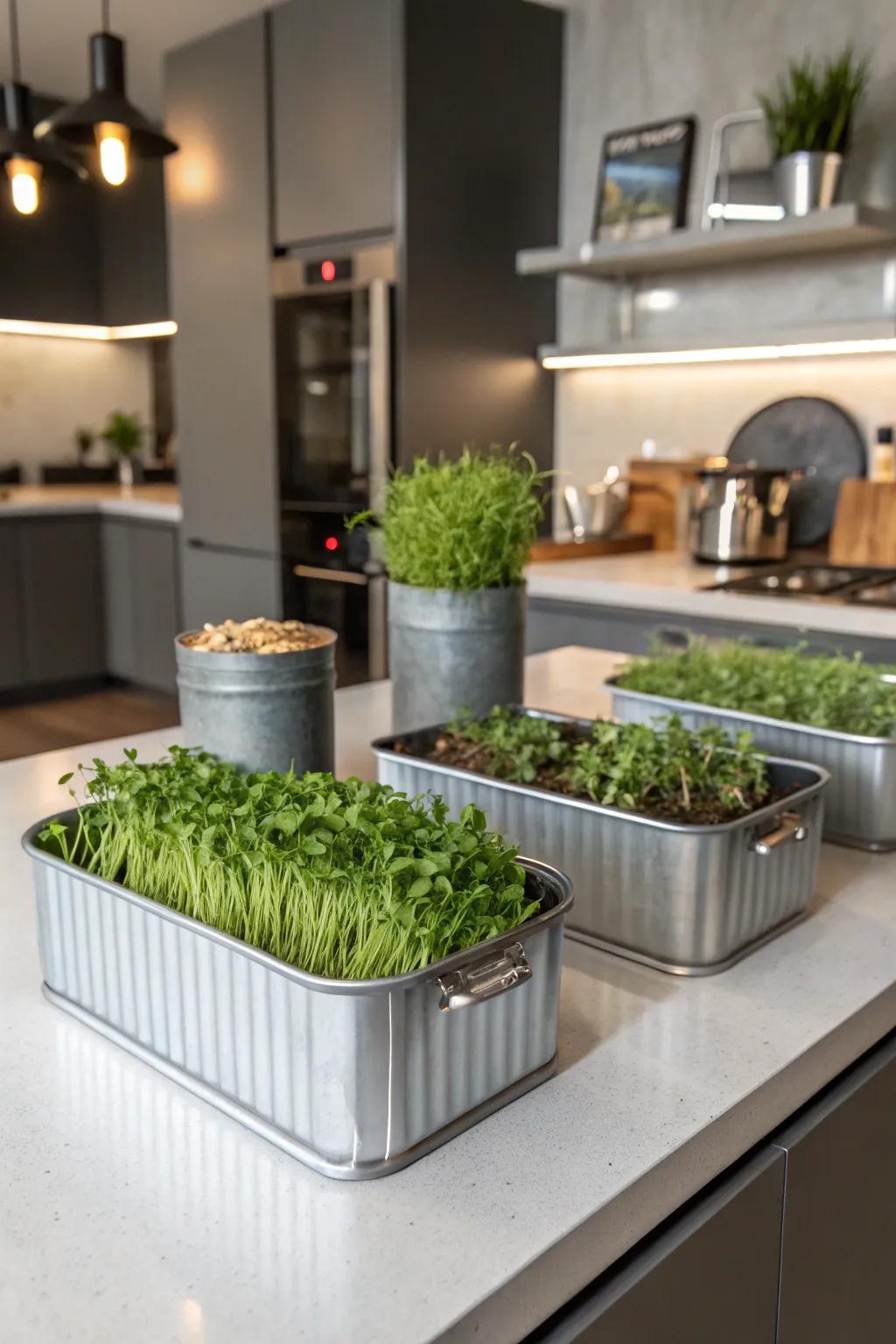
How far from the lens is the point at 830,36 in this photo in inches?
113

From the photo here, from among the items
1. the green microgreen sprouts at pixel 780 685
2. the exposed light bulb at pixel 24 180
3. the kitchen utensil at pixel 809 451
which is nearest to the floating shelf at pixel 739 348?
the kitchen utensil at pixel 809 451

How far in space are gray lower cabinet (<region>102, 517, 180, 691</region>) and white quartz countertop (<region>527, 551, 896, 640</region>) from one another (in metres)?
2.12

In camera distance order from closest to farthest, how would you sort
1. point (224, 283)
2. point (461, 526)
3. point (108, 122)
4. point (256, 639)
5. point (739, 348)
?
point (256, 639) → point (461, 526) → point (108, 122) → point (739, 348) → point (224, 283)

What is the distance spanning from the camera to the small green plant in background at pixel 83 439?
5.94m

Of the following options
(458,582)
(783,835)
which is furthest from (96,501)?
(783,835)

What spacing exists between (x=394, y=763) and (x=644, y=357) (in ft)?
8.43

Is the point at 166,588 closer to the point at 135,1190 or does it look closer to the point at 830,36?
the point at 830,36

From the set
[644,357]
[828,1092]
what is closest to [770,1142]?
[828,1092]

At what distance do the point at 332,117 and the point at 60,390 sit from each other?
3070 millimetres

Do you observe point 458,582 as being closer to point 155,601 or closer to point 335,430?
point 335,430

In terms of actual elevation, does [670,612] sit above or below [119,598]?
above

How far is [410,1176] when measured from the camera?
65 centimetres

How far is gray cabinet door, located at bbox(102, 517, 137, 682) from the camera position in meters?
4.95

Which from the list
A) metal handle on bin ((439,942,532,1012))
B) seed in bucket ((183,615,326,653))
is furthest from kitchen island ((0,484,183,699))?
metal handle on bin ((439,942,532,1012))
